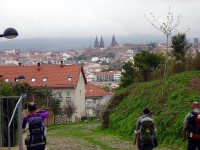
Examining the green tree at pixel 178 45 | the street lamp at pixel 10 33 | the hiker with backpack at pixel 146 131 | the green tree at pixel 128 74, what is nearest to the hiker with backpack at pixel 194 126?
the hiker with backpack at pixel 146 131

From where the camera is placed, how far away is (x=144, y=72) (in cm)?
4256

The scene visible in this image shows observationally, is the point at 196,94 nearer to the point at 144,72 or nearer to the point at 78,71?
the point at 144,72

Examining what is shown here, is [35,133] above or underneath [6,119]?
above

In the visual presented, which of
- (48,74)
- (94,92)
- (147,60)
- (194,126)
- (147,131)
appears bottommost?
(94,92)

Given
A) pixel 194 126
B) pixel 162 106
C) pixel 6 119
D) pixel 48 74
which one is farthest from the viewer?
pixel 48 74

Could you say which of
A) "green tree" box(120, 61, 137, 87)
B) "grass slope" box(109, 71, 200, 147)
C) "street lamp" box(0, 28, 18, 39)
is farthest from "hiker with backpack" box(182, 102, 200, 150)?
"green tree" box(120, 61, 137, 87)

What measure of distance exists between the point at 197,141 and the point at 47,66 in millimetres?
67641

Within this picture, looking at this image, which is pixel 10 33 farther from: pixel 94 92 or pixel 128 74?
pixel 94 92

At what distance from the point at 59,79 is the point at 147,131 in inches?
2419

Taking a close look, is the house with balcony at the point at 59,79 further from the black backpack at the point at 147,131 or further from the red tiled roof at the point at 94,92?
the black backpack at the point at 147,131

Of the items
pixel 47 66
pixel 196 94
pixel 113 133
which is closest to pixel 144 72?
pixel 113 133

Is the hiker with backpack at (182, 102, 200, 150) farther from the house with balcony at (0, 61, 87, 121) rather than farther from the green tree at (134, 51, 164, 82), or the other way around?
the house with balcony at (0, 61, 87, 121)

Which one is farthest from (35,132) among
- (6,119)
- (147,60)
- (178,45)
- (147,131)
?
(147,60)

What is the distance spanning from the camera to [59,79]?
237 feet
